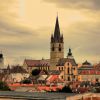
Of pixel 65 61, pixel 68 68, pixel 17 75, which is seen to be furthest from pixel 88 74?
pixel 17 75

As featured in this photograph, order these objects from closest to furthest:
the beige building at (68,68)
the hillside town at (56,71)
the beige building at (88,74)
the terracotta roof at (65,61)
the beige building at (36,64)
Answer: the hillside town at (56,71) < the beige building at (88,74) < the beige building at (68,68) < the terracotta roof at (65,61) < the beige building at (36,64)

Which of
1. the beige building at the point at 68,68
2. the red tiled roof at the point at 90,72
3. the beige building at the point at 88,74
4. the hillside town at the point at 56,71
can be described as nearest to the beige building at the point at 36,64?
the hillside town at the point at 56,71

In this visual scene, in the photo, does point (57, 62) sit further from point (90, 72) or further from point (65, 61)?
point (90, 72)

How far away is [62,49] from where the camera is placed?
565ft

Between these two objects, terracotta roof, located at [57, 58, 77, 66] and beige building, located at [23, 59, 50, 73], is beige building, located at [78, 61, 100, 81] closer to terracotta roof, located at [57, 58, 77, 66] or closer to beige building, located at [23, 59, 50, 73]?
terracotta roof, located at [57, 58, 77, 66]

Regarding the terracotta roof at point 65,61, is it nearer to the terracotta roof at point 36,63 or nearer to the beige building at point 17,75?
the beige building at point 17,75

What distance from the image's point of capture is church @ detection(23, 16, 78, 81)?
6339 inches

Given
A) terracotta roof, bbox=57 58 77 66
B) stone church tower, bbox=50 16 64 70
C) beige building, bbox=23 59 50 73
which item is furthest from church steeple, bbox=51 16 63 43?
beige building, bbox=23 59 50 73

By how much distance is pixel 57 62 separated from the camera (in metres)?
171

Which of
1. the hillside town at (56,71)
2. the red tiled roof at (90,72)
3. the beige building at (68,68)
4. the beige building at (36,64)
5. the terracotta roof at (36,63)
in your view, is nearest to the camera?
the hillside town at (56,71)

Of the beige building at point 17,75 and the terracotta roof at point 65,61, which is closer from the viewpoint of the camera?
the beige building at point 17,75

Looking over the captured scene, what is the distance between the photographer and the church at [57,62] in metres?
161

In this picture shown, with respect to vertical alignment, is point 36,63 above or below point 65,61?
above

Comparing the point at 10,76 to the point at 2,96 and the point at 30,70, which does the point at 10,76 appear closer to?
the point at 30,70
